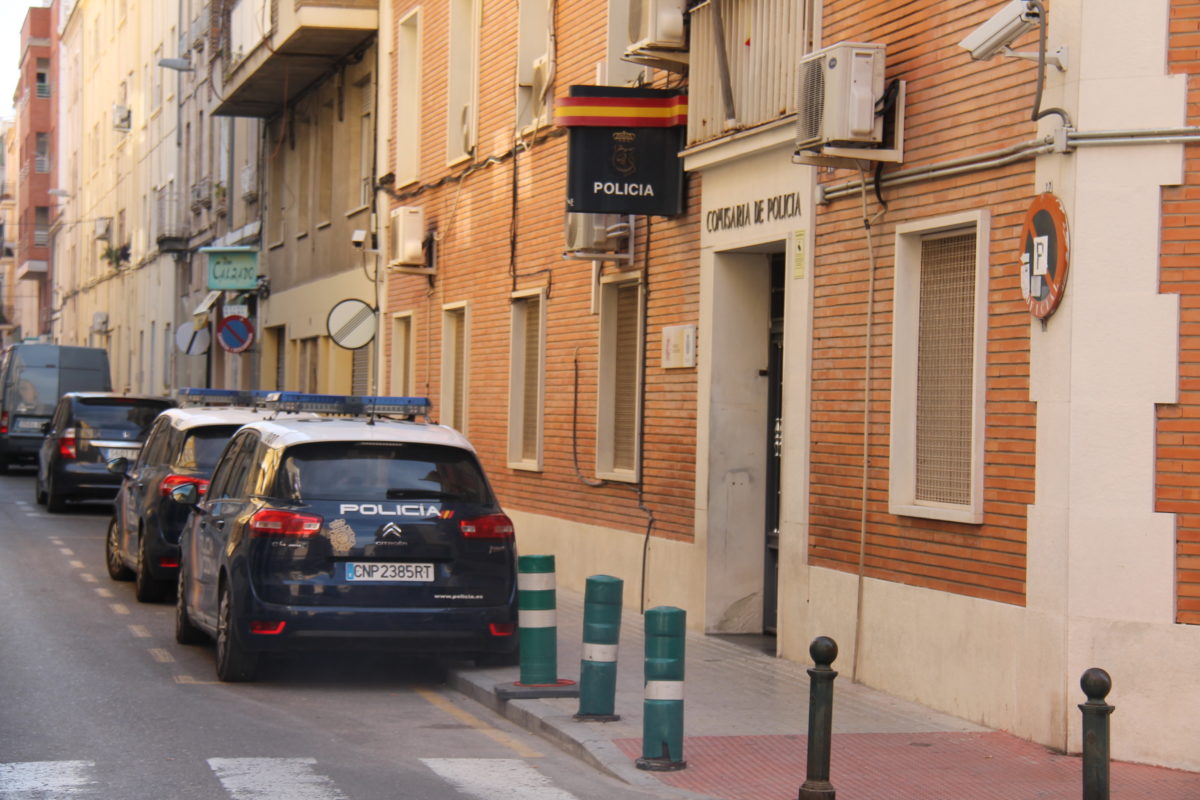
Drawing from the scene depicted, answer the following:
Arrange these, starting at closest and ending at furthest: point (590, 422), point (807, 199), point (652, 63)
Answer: point (807, 199) → point (652, 63) → point (590, 422)

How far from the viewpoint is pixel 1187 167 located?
9312 millimetres

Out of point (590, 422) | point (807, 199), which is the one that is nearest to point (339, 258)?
point (590, 422)

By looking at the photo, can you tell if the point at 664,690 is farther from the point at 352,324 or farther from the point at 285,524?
the point at 352,324

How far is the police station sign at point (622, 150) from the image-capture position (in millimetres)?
15164

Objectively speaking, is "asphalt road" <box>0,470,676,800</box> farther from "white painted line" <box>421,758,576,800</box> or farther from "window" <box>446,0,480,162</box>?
"window" <box>446,0,480,162</box>

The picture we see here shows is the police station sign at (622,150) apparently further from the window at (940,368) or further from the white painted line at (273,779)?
the white painted line at (273,779)

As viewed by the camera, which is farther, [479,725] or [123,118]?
[123,118]

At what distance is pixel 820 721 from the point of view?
7652mm

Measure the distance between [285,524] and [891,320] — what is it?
397 centimetres

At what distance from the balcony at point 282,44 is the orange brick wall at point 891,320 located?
1456cm

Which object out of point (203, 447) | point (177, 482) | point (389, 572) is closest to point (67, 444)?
point (203, 447)

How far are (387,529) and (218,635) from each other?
1.46 meters

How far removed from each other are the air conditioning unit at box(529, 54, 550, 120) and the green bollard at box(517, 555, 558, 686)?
27.9 ft

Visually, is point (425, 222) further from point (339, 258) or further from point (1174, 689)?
point (1174, 689)
